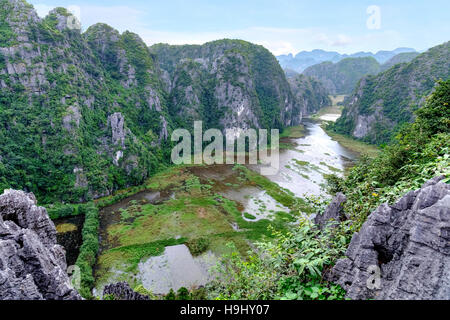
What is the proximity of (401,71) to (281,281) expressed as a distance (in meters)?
137

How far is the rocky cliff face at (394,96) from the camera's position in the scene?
94.9 m

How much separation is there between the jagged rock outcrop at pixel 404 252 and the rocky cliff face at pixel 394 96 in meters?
105

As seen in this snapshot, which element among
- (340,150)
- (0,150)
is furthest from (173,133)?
(340,150)

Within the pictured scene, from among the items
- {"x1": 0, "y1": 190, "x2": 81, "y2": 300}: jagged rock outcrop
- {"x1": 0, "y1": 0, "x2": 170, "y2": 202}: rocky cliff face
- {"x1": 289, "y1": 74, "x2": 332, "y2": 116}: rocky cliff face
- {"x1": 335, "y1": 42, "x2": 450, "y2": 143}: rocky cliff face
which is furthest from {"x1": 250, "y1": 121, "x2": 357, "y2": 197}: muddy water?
{"x1": 289, "y1": 74, "x2": 332, "y2": 116}: rocky cliff face

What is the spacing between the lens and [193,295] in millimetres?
18781

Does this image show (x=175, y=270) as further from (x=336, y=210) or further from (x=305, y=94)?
(x=305, y=94)

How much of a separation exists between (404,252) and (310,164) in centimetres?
6276

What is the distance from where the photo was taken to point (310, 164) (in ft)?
216

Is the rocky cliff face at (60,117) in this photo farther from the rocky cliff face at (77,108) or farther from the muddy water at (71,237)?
the muddy water at (71,237)

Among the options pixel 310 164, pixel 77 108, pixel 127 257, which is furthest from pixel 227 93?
pixel 127 257

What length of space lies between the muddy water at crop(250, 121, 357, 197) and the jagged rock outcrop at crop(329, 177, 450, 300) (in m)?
31.7

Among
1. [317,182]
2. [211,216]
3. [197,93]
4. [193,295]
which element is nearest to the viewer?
[193,295]

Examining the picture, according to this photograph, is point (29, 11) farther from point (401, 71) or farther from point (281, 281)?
point (401, 71)

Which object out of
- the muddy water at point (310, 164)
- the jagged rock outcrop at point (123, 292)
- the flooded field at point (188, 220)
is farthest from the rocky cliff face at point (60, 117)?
the muddy water at point (310, 164)
